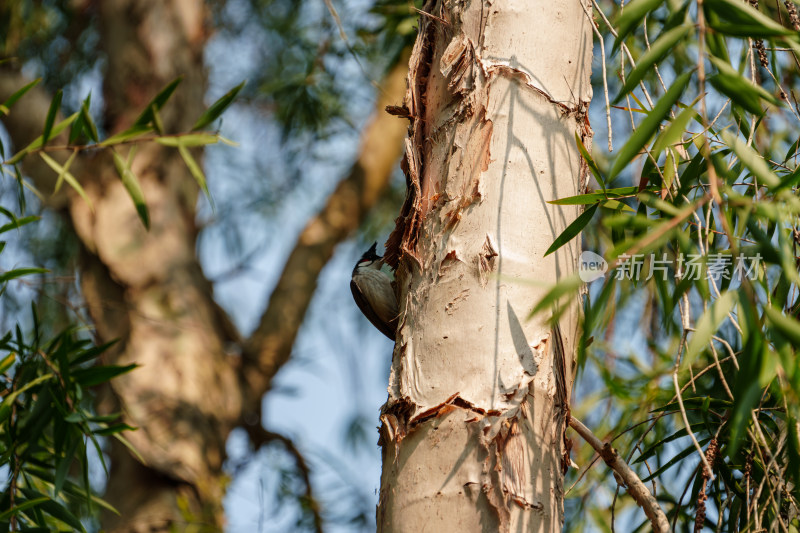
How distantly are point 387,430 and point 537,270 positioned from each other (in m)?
0.41

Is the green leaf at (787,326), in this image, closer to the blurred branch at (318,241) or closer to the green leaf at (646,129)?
the green leaf at (646,129)

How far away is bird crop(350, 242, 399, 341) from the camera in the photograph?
2732mm

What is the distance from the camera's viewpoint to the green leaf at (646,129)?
3.50 feet

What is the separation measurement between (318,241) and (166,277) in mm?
970

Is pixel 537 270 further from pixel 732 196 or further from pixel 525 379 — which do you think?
pixel 732 196

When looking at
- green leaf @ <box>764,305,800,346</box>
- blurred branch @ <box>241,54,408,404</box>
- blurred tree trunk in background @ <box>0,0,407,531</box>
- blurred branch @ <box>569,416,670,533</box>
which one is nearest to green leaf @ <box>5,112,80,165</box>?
blurred branch @ <box>569,416,670,533</box>

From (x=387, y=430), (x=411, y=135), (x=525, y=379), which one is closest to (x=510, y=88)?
(x=411, y=135)

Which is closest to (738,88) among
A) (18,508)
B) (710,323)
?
(710,323)

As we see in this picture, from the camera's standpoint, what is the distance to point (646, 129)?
1073 mm

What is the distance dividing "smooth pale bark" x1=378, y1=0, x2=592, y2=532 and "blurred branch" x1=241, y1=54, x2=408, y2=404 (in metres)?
3.01

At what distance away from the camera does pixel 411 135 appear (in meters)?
1.75

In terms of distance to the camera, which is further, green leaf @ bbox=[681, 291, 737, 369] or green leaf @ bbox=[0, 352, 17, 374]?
green leaf @ bbox=[0, 352, 17, 374]

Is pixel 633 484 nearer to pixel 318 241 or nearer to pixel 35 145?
pixel 35 145

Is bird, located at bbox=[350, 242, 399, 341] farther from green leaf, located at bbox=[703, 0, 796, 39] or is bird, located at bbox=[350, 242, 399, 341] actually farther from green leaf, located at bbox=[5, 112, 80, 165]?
green leaf, located at bbox=[703, 0, 796, 39]
